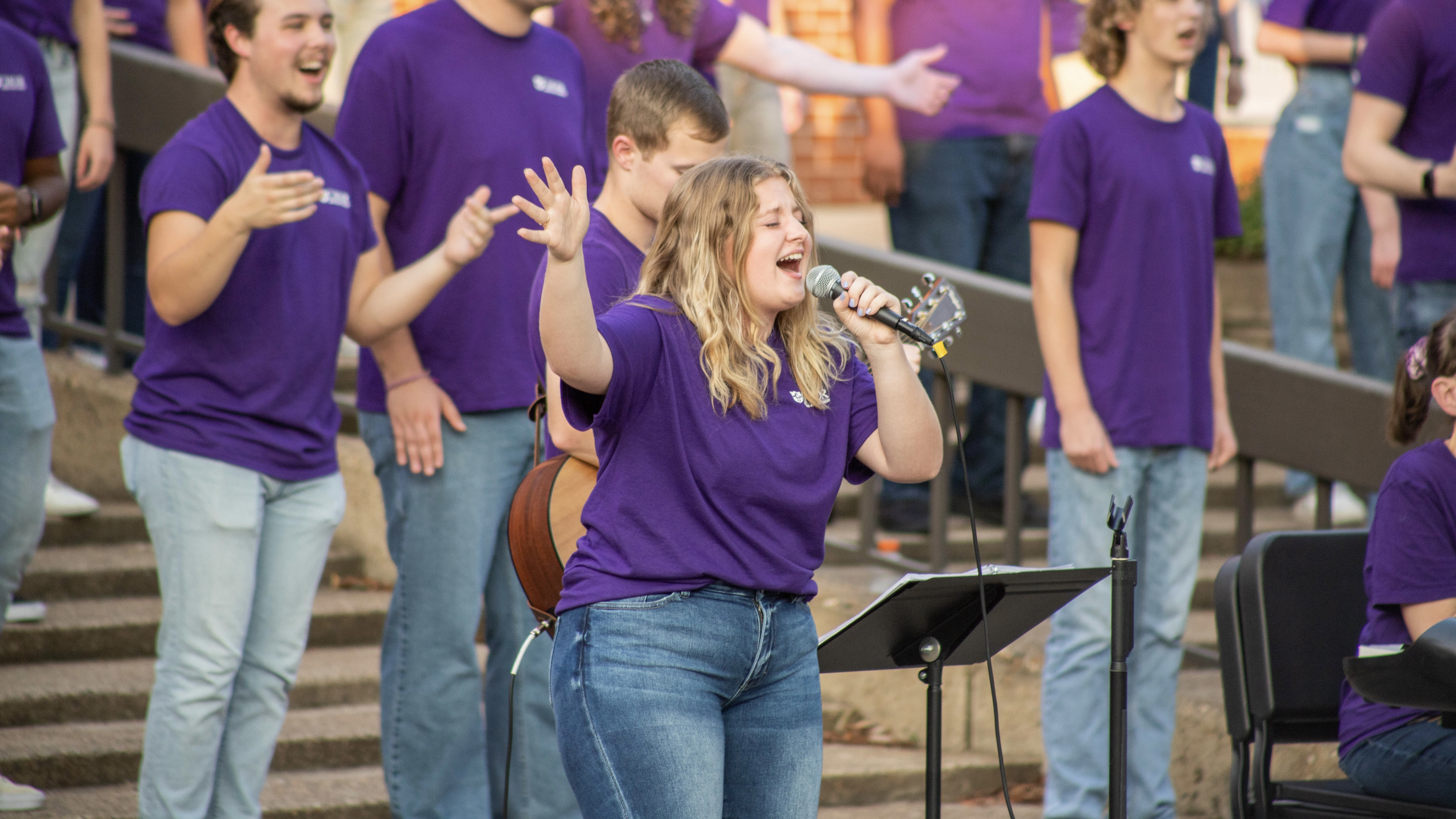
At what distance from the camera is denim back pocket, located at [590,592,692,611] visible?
9.36 feet

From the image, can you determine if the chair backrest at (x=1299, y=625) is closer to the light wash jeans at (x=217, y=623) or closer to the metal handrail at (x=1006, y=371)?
the metal handrail at (x=1006, y=371)

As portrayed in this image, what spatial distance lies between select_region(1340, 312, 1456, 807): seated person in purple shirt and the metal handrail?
162cm

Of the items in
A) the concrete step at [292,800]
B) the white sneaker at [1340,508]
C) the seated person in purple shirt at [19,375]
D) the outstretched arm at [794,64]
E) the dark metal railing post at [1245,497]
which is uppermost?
the outstretched arm at [794,64]

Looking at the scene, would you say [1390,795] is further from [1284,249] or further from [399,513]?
[1284,249]

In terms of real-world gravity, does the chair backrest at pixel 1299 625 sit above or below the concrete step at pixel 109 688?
above

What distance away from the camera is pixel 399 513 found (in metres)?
4.44

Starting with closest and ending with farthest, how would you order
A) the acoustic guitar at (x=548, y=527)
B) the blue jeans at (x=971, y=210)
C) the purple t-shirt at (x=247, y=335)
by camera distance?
the acoustic guitar at (x=548, y=527) < the purple t-shirt at (x=247, y=335) < the blue jeans at (x=971, y=210)

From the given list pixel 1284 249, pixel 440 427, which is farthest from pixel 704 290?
pixel 1284 249

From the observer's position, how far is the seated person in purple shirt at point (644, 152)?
3637mm

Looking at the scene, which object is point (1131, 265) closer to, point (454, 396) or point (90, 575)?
point (454, 396)

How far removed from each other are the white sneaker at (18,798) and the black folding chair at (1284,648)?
317 cm

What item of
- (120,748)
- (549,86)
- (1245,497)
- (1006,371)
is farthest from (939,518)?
(120,748)

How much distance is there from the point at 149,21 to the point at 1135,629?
16.0 ft

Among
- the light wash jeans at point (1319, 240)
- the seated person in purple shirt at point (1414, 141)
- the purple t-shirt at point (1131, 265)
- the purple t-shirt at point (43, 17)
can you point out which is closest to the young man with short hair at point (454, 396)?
the purple t-shirt at point (1131, 265)
